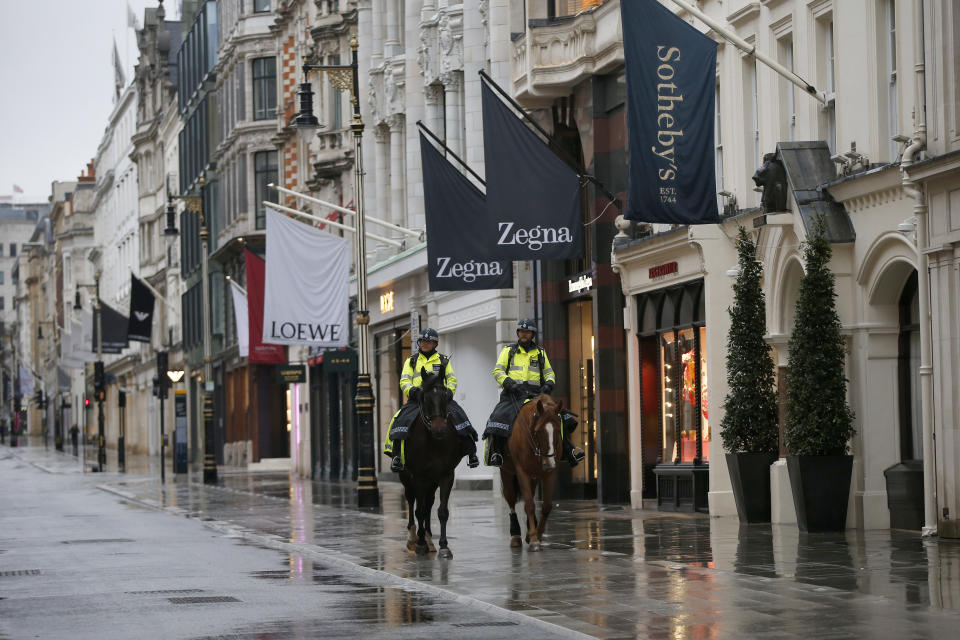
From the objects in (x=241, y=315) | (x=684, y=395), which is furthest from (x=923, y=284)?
(x=241, y=315)

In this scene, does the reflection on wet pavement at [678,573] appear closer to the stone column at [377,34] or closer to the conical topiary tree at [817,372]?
the conical topiary tree at [817,372]

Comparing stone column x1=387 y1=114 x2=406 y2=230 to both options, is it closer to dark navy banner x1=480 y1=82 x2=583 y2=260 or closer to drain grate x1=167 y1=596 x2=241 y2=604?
dark navy banner x1=480 y1=82 x2=583 y2=260

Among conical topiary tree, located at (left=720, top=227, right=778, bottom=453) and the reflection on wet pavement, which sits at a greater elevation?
conical topiary tree, located at (left=720, top=227, right=778, bottom=453)

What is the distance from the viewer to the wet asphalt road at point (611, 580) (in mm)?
13141

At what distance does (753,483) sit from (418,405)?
6041mm

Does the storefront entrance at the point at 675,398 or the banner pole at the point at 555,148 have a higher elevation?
the banner pole at the point at 555,148

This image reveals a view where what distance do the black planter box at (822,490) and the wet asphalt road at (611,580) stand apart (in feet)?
0.89

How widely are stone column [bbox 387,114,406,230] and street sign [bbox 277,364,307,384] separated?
37.8 feet

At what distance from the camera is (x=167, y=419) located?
330 feet

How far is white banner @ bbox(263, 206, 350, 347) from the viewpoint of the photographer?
1523 inches

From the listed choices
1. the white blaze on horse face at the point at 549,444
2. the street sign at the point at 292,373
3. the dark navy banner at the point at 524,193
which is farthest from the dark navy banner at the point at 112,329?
the white blaze on horse face at the point at 549,444

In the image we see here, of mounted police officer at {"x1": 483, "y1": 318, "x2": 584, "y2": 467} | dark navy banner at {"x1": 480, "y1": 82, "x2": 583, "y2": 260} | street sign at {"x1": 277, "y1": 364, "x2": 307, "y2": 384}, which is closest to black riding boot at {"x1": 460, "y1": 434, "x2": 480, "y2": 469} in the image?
mounted police officer at {"x1": 483, "y1": 318, "x2": 584, "y2": 467}

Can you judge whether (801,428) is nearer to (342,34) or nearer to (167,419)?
(342,34)

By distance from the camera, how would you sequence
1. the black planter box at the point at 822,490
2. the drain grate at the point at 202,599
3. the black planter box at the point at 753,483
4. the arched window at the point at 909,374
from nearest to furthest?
the drain grate at the point at 202,599, the black planter box at the point at 822,490, the arched window at the point at 909,374, the black planter box at the point at 753,483
